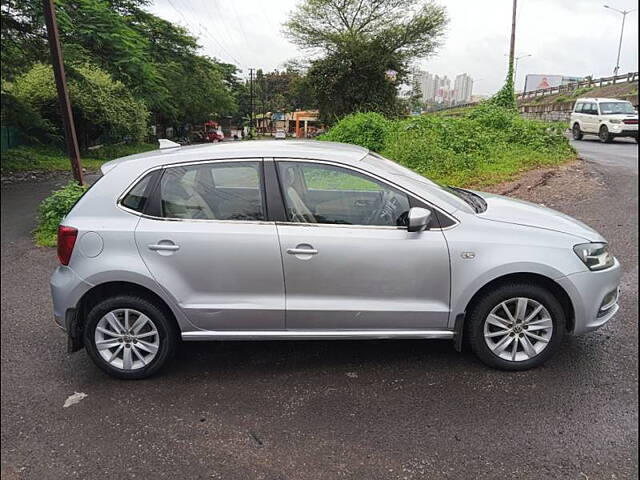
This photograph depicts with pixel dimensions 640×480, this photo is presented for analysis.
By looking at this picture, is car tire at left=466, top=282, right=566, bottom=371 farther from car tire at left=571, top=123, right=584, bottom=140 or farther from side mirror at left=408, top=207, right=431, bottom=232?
car tire at left=571, top=123, right=584, bottom=140

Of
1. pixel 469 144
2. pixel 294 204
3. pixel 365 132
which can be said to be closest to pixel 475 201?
pixel 294 204

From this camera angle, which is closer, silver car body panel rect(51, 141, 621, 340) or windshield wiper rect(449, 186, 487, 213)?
silver car body panel rect(51, 141, 621, 340)

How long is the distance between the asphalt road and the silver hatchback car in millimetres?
259

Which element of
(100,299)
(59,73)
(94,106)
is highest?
(59,73)

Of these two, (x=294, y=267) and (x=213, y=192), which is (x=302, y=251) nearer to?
(x=294, y=267)

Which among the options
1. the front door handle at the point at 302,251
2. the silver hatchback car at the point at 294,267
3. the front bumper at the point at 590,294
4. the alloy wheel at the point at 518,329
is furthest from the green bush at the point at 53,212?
the front bumper at the point at 590,294

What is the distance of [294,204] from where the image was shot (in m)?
3.08

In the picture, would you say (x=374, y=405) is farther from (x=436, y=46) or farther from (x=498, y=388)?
(x=436, y=46)

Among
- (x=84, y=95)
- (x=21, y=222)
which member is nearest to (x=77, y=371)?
(x=21, y=222)

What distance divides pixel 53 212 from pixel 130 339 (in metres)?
4.60

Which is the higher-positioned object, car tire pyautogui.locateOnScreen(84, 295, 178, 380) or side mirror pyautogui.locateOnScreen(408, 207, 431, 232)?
side mirror pyautogui.locateOnScreen(408, 207, 431, 232)

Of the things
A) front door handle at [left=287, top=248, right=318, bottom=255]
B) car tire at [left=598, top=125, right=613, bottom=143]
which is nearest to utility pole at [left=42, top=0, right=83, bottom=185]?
front door handle at [left=287, top=248, right=318, bottom=255]

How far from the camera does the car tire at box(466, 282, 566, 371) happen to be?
A: 298 cm

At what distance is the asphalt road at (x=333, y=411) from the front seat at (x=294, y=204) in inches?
39.5
